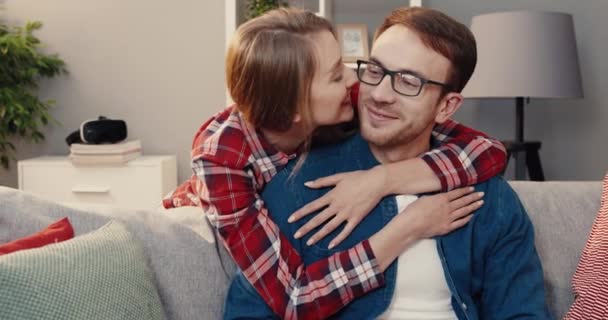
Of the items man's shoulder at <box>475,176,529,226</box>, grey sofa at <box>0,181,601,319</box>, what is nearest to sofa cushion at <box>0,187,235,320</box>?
grey sofa at <box>0,181,601,319</box>

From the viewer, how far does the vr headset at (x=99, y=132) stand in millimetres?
2828

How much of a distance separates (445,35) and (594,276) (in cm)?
57

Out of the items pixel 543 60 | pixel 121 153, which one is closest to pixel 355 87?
pixel 543 60

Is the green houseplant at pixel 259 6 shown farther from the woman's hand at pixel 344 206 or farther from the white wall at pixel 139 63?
the woman's hand at pixel 344 206

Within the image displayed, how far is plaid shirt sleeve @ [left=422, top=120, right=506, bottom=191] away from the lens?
1316mm

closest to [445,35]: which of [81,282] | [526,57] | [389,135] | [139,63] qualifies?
[389,135]

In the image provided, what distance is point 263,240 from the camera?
1.20 m

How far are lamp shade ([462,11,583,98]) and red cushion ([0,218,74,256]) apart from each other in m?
1.98

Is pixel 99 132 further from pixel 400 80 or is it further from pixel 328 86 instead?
pixel 400 80

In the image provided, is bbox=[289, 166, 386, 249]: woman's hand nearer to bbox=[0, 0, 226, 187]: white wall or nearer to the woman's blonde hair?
the woman's blonde hair

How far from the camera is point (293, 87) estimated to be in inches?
50.9

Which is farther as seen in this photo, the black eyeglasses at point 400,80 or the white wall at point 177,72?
the white wall at point 177,72

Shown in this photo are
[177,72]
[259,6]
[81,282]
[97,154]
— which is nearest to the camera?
[81,282]

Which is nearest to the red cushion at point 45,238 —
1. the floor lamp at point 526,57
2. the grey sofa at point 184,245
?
the grey sofa at point 184,245
